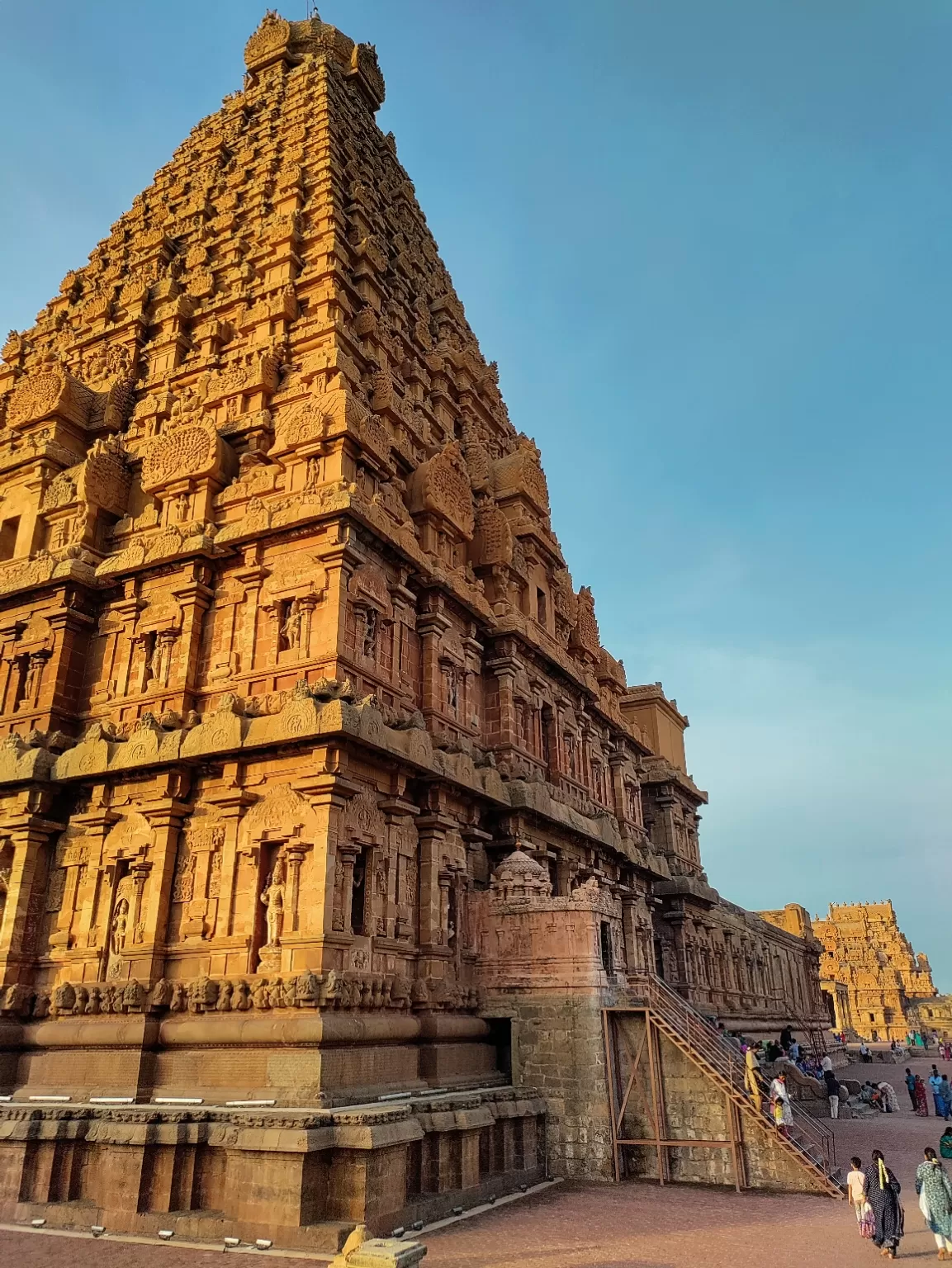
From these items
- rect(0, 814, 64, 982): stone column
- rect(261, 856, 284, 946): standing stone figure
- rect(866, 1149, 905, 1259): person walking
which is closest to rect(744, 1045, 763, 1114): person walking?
rect(866, 1149, 905, 1259): person walking

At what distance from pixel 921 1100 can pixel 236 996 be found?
25.8 meters

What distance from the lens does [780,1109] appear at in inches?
635

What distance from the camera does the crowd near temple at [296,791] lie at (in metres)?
14.2

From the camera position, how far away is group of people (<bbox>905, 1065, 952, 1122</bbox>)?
94.3 feet

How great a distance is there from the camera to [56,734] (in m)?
19.1

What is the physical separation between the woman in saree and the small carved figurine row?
798 inches

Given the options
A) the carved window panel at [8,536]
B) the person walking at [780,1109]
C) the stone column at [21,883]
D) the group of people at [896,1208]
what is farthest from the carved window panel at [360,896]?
the carved window panel at [8,536]

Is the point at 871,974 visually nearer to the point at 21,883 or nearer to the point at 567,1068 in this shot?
the point at 567,1068

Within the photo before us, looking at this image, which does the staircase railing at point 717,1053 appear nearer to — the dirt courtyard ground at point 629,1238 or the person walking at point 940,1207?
the dirt courtyard ground at point 629,1238

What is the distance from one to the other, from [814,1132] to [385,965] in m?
12.7

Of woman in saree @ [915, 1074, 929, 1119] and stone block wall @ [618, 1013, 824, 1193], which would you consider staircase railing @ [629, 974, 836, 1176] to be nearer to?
stone block wall @ [618, 1013, 824, 1193]

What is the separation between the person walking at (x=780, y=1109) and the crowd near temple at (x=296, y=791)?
273mm

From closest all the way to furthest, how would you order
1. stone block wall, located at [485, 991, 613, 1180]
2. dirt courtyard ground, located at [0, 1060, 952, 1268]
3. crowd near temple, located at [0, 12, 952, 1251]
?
1. dirt courtyard ground, located at [0, 1060, 952, 1268]
2. crowd near temple, located at [0, 12, 952, 1251]
3. stone block wall, located at [485, 991, 613, 1180]

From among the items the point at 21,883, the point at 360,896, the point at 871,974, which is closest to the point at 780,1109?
the point at 360,896
